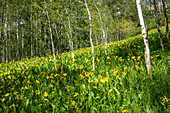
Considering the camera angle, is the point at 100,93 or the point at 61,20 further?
the point at 61,20

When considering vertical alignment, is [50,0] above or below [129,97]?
above

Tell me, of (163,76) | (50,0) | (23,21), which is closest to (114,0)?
(23,21)

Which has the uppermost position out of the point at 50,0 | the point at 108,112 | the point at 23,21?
the point at 23,21

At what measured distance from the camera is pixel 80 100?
246cm

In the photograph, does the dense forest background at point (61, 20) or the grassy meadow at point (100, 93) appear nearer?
the grassy meadow at point (100, 93)

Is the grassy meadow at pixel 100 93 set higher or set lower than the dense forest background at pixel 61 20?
lower

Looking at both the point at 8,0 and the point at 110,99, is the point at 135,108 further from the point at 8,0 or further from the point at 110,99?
the point at 8,0

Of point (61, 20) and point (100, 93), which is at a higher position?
point (61, 20)

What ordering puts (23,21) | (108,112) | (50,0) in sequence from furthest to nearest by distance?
(23,21) → (50,0) → (108,112)

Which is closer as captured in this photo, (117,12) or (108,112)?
(108,112)

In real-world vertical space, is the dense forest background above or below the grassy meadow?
above

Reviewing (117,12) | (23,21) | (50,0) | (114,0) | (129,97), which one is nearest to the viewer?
(129,97)

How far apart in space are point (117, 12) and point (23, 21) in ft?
82.0

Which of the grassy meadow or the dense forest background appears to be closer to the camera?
the grassy meadow
